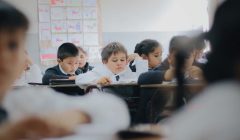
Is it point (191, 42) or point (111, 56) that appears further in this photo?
point (111, 56)

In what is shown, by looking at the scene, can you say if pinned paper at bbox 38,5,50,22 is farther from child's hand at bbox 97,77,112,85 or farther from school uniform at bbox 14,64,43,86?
child's hand at bbox 97,77,112,85

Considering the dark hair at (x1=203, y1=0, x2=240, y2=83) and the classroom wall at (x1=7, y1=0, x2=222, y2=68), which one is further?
the classroom wall at (x1=7, y1=0, x2=222, y2=68)

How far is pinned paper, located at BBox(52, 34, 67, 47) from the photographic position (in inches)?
136

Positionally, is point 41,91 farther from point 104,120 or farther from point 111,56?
point 111,56

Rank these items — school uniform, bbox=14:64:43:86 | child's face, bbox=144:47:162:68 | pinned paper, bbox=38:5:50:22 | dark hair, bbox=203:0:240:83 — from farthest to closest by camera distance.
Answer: pinned paper, bbox=38:5:50:22 → child's face, bbox=144:47:162:68 → school uniform, bbox=14:64:43:86 → dark hair, bbox=203:0:240:83

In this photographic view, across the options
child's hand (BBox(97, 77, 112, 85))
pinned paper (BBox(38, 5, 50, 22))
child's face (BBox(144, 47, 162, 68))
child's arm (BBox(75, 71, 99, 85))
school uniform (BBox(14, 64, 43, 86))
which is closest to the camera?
school uniform (BBox(14, 64, 43, 86))

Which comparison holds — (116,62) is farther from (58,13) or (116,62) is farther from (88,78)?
(58,13)

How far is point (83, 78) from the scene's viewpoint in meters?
2.20

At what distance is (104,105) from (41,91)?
0.32 ft

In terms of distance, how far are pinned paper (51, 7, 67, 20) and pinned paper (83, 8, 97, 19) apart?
195mm

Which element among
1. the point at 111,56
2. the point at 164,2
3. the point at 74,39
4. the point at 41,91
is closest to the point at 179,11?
the point at 164,2

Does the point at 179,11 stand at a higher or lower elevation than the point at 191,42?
higher

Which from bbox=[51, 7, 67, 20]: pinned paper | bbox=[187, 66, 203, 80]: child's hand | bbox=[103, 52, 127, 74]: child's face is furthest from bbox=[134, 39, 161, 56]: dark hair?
bbox=[187, 66, 203, 80]: child's hand

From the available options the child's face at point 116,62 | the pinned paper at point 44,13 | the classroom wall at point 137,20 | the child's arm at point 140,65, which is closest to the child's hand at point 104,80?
the child's face at point 116,62
